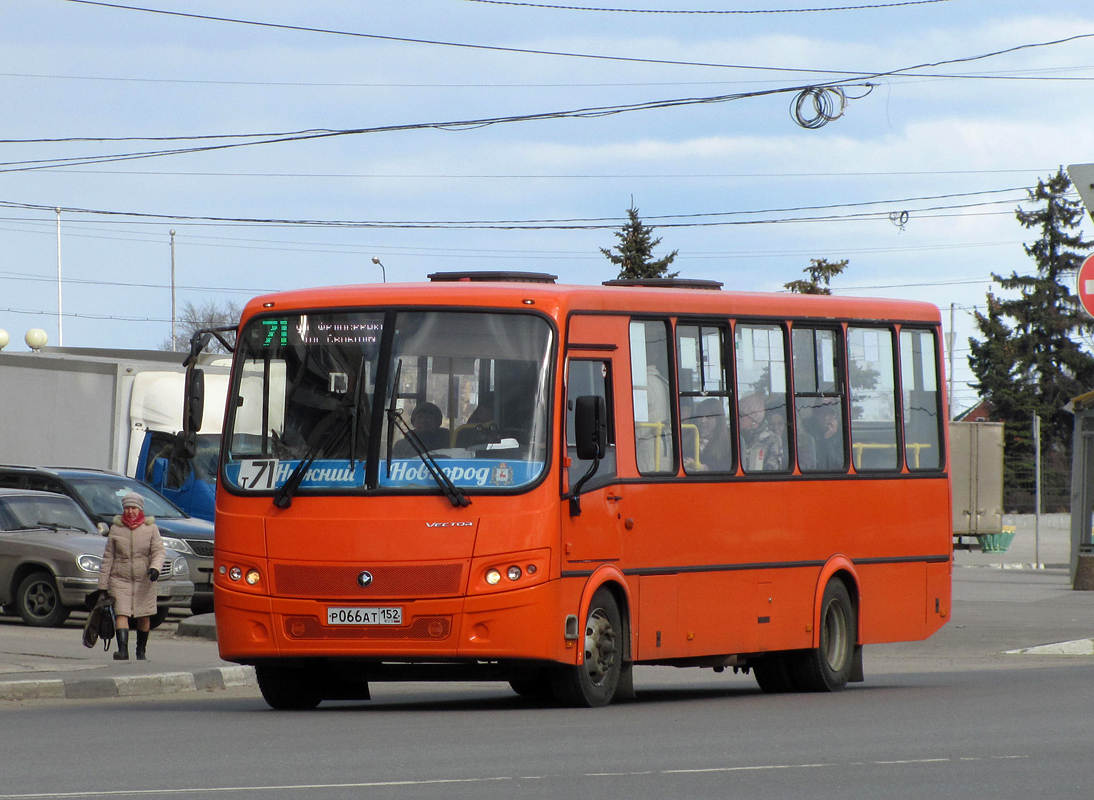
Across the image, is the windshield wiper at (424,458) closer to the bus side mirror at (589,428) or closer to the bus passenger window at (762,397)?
the bus side mirror at (589,428)

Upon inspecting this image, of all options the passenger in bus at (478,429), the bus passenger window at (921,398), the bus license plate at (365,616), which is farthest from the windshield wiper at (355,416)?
the bus passenger window at (921,398)

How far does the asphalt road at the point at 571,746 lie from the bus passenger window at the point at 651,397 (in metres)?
1.72

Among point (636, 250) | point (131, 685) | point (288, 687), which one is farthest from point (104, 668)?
point (636, 250)

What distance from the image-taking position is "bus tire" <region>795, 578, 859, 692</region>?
15.0 meters

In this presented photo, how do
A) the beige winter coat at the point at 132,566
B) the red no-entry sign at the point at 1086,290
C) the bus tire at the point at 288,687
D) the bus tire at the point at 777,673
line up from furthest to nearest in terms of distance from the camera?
the beige winter coat at the point at 132,566 → the red no-entry sign at the point at 1086,290 → the bus tire at the point at 777,673 → the bus tire at the point at 288,687

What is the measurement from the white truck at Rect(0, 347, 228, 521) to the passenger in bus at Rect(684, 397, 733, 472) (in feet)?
48.7

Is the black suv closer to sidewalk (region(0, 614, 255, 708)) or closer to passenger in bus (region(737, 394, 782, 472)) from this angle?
sidewalk (region(0, 614, 255, 708))

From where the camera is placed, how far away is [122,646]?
17.8m

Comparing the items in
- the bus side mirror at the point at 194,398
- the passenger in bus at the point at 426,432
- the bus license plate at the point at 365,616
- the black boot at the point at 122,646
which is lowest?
the black boot at the point at 122,646

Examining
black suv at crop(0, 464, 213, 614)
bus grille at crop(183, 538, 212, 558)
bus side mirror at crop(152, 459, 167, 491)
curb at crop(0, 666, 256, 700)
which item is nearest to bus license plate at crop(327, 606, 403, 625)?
curb at crop(0, 666, 256, 700)

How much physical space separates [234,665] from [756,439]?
5923 mm

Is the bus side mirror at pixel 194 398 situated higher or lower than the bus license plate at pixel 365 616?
higher

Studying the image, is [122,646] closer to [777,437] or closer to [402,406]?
[402,406]

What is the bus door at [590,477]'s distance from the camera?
39.9 feet
